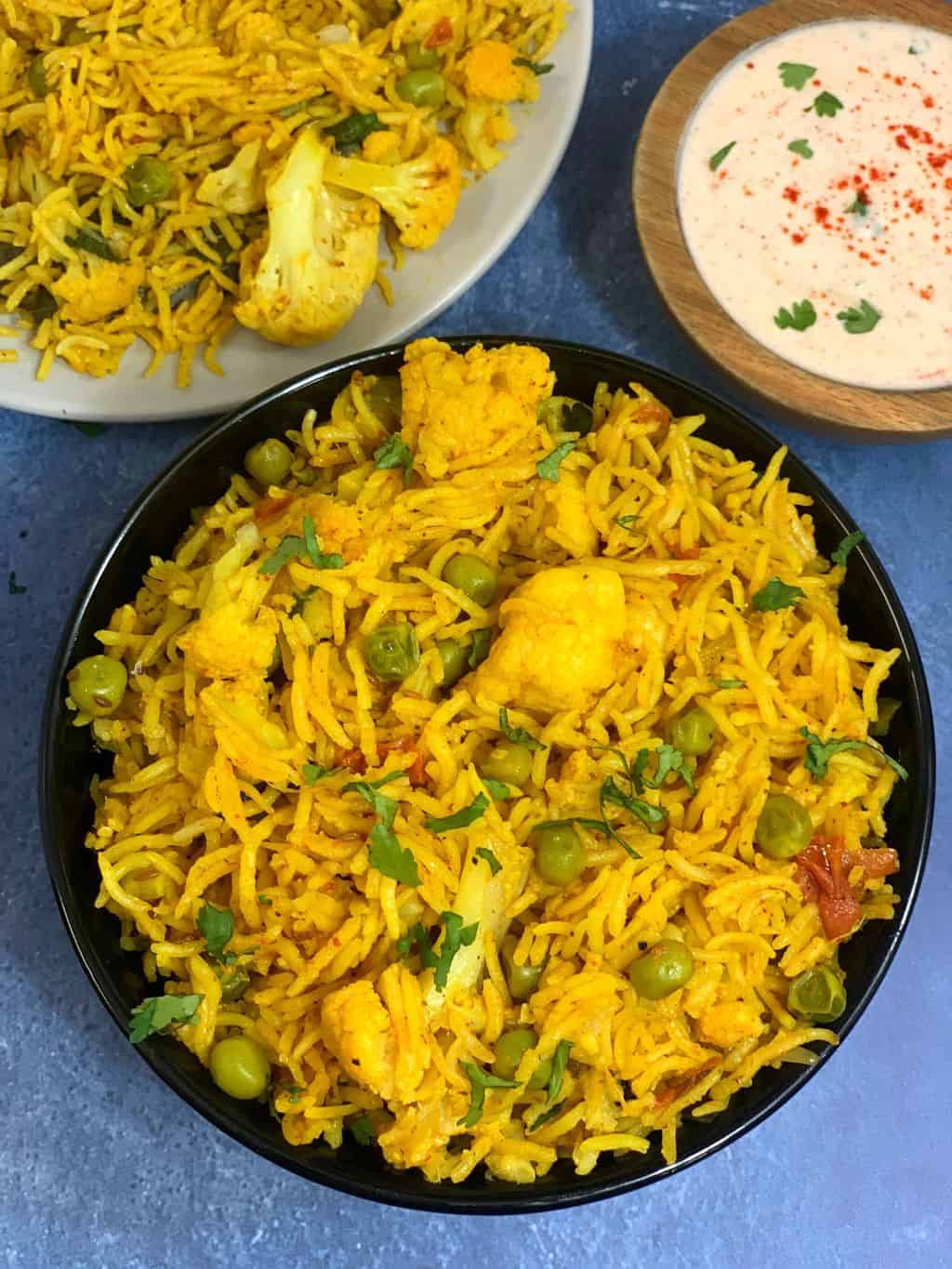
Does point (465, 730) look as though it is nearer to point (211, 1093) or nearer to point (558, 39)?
point (211, 1093)

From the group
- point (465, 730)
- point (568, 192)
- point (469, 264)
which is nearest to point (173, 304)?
point (469, 264)

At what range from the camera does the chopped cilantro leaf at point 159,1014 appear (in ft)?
8.68

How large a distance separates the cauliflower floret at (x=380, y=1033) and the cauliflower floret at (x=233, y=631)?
718mm

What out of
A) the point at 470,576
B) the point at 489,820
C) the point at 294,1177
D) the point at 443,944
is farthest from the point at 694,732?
the point at 294,1177

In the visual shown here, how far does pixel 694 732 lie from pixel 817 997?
0.64 meters

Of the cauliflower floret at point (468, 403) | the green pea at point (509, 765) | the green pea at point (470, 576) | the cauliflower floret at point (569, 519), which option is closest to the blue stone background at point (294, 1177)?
the cauliflower floret at point (468, 403)

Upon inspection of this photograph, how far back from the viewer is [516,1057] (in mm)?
2584

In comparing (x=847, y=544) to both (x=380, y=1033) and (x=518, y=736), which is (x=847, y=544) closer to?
(x=518, y=736)

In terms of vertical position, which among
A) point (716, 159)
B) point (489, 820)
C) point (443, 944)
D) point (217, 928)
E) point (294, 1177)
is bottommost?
point (294, 1177)

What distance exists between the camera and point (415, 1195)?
2.65 metres

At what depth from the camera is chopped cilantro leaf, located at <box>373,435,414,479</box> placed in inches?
114

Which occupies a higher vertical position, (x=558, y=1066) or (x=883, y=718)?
(x=883, y=718)

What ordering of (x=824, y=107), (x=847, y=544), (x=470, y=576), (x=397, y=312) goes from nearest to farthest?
(x=470, y=576)
(x=847, y=544)
(x=397, y=312)
(x=824, y=107)

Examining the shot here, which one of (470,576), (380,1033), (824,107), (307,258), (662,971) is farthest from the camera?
(824,107)
